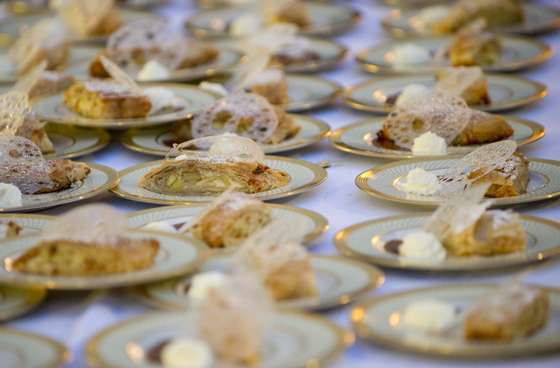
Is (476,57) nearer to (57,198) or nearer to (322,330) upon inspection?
(57,198)

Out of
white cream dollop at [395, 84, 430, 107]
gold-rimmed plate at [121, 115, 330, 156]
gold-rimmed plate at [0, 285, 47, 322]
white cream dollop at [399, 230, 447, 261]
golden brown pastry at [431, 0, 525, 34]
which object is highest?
golden brown pastry at [431, 0, 525, 34]

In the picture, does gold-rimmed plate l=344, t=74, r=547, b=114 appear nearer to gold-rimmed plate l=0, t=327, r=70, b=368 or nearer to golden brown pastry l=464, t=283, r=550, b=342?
golden brown pastry l=464, t=283, r=550, b=342

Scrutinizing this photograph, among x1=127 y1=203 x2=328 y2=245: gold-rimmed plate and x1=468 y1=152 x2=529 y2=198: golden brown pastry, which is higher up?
x1=468 y1=152 x2=529 y2=198: golden brown pastry

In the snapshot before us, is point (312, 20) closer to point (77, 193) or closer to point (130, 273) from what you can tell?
point (77, 193)

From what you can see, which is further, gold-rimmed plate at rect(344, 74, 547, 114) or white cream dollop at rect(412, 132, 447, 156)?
gold-rimmed plate at rect(344, 74, 547, 114)

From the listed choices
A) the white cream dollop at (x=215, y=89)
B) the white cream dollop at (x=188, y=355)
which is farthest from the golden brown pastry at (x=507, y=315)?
the white cream dollop at (x=215, y=89)

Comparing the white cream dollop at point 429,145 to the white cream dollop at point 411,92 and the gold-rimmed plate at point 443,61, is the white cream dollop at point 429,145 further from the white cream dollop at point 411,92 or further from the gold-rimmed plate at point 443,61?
the gold-rimmed plate at point 443,61

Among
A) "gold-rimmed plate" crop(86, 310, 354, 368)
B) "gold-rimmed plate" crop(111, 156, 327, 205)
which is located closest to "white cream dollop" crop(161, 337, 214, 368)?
"gold-rimmed plate" crop(86, 310, 354, 368)
